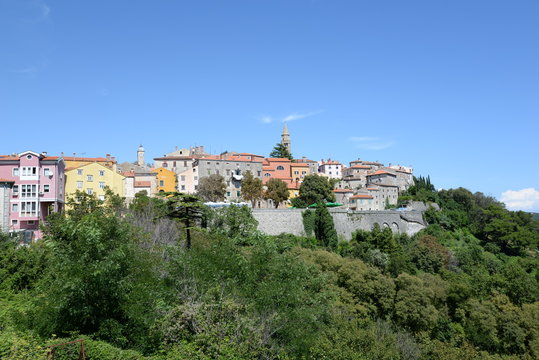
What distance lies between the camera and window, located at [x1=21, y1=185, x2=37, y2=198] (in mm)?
38000

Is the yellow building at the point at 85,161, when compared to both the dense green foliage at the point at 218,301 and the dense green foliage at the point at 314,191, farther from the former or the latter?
the dense green foliage at the point at 314,191

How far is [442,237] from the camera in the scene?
222 feet

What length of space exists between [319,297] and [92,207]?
20105 mm

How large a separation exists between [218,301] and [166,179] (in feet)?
171

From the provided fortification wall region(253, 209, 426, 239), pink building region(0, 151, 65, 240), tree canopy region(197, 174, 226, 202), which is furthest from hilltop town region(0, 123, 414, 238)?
fortification wall region(253, 209, 426, 239)

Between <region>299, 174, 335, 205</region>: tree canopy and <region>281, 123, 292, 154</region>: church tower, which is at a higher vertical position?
<region>281, 123, 292, 154</region>: church tower

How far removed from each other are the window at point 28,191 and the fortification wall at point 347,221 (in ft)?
76.4

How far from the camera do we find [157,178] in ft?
214

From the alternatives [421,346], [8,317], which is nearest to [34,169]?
[8,317]

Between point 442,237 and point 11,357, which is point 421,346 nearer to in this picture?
point 11,357

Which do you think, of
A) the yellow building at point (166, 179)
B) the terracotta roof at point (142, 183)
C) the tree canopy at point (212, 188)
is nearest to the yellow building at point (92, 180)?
the terracotta roof at point (142, 183)

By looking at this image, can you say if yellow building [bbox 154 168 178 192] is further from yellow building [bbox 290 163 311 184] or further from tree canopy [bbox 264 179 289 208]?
yellow building [bbox 290 163 311 184]

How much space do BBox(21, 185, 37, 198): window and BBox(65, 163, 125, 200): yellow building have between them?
6.13m

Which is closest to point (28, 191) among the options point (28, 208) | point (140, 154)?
point (28, 208)
